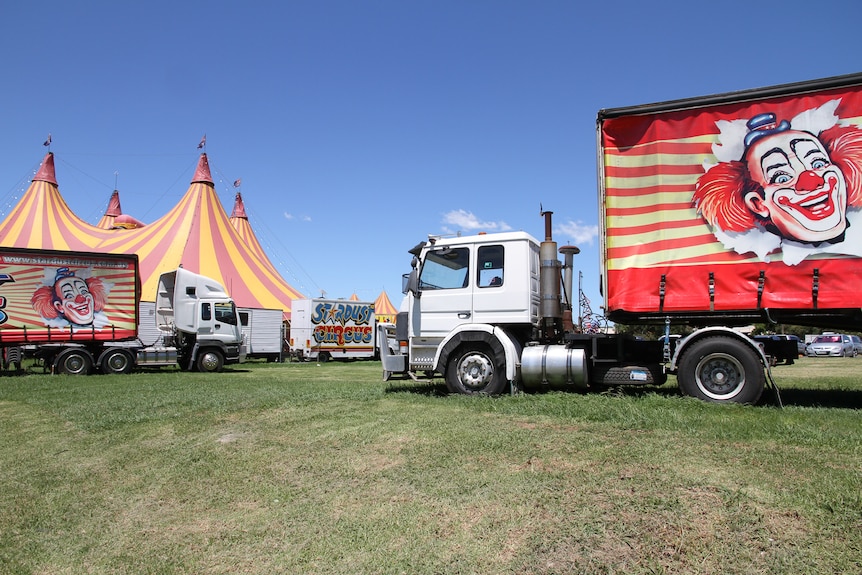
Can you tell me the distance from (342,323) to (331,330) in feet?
2.37

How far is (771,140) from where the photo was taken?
308 inches

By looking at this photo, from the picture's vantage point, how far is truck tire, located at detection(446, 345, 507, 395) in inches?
365

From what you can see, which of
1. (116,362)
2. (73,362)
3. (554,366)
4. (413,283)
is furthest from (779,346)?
(73,362)

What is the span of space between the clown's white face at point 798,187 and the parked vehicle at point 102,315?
18773 millimetres

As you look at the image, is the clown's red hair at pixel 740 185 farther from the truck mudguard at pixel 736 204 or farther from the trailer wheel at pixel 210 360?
the trailer wheel at pixel 210 360

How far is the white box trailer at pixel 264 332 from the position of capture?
30781mm

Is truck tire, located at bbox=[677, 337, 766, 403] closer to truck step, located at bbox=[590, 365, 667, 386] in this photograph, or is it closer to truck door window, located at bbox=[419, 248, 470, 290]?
truck step, located at bbox=[590, 365, 667, 386]

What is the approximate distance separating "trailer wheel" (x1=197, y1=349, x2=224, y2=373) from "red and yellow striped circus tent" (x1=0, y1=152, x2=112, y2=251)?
15.5 m

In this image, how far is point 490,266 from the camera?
9.66 meters

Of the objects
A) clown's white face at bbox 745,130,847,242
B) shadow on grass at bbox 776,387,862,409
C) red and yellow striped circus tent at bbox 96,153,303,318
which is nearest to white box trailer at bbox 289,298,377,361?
red and yellow striped circus tent at bbox 96,153,303,318

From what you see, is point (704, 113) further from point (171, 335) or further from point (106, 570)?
point (171, 335)

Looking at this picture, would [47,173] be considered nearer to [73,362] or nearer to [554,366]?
[73,362]

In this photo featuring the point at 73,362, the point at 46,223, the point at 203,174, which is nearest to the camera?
the point at 73,362

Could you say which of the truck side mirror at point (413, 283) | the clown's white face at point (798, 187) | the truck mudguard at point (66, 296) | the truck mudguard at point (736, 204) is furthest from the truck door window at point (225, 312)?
the clown's white face at point (798, 187)
